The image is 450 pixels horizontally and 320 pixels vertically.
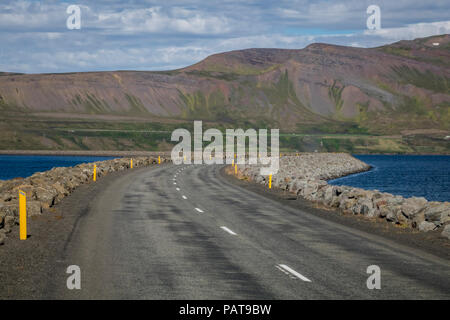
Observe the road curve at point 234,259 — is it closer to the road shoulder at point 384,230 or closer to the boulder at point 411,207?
the road shoulder at point 384,230

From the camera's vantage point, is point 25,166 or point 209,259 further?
point 25,166

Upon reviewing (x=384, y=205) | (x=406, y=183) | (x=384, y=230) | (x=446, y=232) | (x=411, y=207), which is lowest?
(x=406, y=183)

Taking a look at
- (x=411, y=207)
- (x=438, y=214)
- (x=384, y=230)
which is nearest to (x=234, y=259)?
(x=384, y=230)

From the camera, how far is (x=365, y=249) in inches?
604

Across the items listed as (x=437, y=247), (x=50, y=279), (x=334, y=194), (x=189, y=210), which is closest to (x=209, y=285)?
(x=50, y=279)

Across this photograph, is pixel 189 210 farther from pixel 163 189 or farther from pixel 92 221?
pixel 163 189

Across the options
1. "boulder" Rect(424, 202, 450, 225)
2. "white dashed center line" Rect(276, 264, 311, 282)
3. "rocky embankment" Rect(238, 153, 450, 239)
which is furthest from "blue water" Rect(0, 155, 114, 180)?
"white dashed center line" Rect(276, 264, 311, 282)

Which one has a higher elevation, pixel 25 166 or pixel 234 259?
pixel 234 259

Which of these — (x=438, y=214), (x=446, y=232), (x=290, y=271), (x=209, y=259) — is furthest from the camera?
(x=438, y=214)

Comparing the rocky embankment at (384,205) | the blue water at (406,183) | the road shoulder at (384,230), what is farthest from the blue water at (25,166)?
the road shoulder at (384,230)

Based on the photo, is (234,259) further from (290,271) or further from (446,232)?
(446,232)

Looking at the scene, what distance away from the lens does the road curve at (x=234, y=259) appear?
1040cm

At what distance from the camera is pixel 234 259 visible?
1351 cm

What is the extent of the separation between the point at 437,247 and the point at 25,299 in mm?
10982
